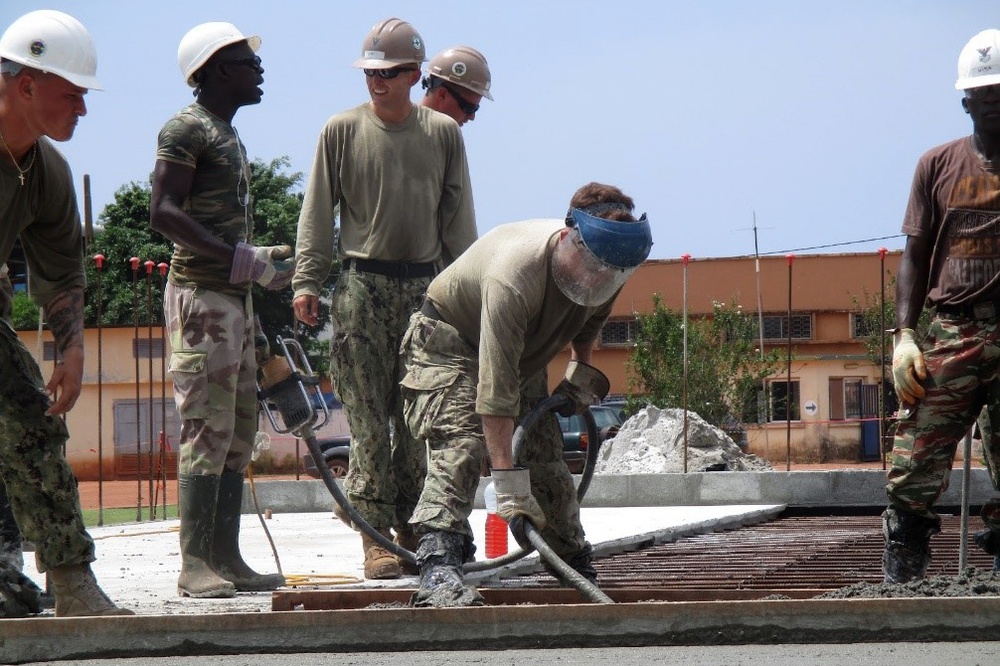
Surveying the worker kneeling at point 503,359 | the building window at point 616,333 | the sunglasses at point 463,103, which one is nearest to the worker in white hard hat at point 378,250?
the sunglasses at point 463,103

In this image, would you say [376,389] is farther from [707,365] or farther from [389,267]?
[707,365]

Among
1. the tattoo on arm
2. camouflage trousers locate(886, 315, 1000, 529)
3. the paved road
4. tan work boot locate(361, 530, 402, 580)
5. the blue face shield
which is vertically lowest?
the paved road

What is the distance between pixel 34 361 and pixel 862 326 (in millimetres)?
32116

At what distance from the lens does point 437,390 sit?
4.44 metres

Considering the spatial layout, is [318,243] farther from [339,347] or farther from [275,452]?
[275,452]

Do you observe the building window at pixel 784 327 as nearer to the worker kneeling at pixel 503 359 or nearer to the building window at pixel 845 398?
the building window at pixel 845 398

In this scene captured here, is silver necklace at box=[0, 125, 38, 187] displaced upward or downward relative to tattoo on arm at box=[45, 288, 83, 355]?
upward

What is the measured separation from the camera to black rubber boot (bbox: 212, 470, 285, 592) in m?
5.09

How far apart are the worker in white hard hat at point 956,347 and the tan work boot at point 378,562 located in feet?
5.68

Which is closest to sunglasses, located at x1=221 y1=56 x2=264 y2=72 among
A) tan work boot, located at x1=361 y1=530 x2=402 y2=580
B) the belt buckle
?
tan work boot, located at x1=361 y1=530 x2=402 y2=580

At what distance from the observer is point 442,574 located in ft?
13.6

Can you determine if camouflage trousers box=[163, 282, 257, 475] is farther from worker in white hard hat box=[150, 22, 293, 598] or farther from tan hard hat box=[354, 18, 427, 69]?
tan hard hat box=[354, 18, 427, 69]

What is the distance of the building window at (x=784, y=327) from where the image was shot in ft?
123

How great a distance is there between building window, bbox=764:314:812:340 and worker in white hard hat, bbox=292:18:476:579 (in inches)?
1295
